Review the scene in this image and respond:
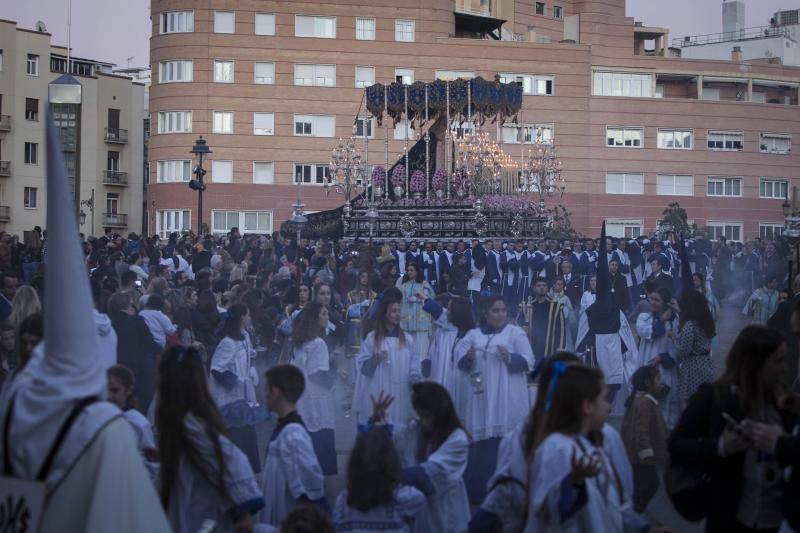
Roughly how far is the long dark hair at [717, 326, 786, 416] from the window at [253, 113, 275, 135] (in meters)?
49.6

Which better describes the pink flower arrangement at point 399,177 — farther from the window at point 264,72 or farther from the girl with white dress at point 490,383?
the girl with white dress at point 490,383

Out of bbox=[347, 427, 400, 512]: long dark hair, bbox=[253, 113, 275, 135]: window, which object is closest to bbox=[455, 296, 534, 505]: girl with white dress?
bbox=[347, 427, 400, 512]: long dark hair

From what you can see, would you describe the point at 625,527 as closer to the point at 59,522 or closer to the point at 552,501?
the point at 552,501

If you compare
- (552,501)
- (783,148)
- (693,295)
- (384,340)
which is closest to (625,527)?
(552,501)

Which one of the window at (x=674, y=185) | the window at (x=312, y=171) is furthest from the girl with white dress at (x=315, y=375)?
the window at (x=674, y=185)

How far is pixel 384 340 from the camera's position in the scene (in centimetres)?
995

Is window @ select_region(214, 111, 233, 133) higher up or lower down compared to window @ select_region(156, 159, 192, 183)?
higher up

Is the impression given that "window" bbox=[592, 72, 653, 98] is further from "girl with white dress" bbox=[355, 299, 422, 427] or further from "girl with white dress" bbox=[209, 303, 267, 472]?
"girl with white dress" bbox=[209, 303, 267, 472]

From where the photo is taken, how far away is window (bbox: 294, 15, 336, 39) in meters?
53.8

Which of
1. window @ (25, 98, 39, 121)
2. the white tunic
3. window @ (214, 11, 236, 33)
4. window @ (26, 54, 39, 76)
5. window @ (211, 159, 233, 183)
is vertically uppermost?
window @ (214, 11, 236, 33)

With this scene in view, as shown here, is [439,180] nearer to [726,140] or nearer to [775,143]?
[726,140]

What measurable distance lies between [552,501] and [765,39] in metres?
68.8

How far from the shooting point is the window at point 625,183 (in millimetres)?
57188

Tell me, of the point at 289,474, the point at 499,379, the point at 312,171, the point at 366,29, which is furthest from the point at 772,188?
the point at 289,474
